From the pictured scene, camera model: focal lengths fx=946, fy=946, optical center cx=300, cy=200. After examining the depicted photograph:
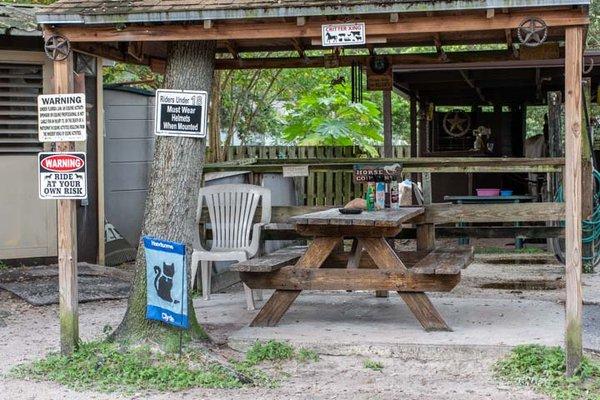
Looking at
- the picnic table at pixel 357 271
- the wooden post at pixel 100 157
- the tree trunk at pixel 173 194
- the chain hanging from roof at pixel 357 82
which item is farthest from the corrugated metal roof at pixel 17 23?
the picnic table at pixel 357 271

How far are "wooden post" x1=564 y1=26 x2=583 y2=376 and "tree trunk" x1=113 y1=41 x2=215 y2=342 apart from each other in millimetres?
2723

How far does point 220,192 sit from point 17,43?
3.40 metres

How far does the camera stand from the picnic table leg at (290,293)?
791 cm

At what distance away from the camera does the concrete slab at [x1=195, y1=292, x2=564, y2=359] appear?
717cm

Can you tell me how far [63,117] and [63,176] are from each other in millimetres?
447

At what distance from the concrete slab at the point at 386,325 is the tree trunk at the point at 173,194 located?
79 centimetres

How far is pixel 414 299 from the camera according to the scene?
7668 millimetres

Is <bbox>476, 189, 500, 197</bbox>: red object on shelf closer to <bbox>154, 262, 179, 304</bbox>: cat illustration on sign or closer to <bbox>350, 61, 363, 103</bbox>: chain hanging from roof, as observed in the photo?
<bbox>350, 61, 363, 103</bbox>: chain hanging from roof

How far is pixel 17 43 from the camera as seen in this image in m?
11.3

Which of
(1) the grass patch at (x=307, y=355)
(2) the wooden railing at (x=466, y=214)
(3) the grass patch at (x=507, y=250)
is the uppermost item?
(2) the wooden railing at (x=466, y=214)

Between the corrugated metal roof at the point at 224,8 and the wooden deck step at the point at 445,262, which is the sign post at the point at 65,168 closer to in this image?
the corrugated metal roof at the point at 224,8

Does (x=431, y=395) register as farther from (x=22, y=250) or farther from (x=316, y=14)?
(x=22, y=250)

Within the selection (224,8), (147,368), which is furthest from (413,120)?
(147,368)

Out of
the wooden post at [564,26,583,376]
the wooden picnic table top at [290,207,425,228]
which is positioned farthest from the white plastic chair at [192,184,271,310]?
the wooden post at [564,26,583,376]
